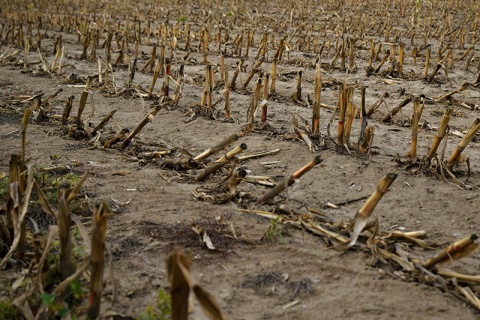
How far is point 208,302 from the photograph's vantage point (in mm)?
1810

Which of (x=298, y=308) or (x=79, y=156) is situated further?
(x=79, y=156)

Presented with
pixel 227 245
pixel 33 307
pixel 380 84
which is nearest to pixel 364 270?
pixel 227 245

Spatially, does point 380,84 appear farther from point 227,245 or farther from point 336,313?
point 336,313

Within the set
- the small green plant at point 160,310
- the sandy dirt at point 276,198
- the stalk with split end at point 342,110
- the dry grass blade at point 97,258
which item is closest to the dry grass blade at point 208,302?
the small green plant at point 160,310

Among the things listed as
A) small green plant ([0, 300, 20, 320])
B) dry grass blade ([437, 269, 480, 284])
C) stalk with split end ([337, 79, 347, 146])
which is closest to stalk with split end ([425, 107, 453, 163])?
stalk with split end ([337, 79, 347, 146])

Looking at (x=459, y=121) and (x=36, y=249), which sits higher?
(x=36, y=249)

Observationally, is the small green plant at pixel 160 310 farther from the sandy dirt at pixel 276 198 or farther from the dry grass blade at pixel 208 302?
the dry grass blade at pixel 208 302

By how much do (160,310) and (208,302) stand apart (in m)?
0.79

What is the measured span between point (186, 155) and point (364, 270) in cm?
215

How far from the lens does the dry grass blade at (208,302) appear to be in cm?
180

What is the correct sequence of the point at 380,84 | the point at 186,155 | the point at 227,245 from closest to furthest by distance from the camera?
the point at 227,245
the point at 186,155
the point at 380,84

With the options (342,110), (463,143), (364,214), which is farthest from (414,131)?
(364,214)

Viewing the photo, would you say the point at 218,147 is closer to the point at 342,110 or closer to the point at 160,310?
the point at 342,110

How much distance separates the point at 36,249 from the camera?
107 inches
